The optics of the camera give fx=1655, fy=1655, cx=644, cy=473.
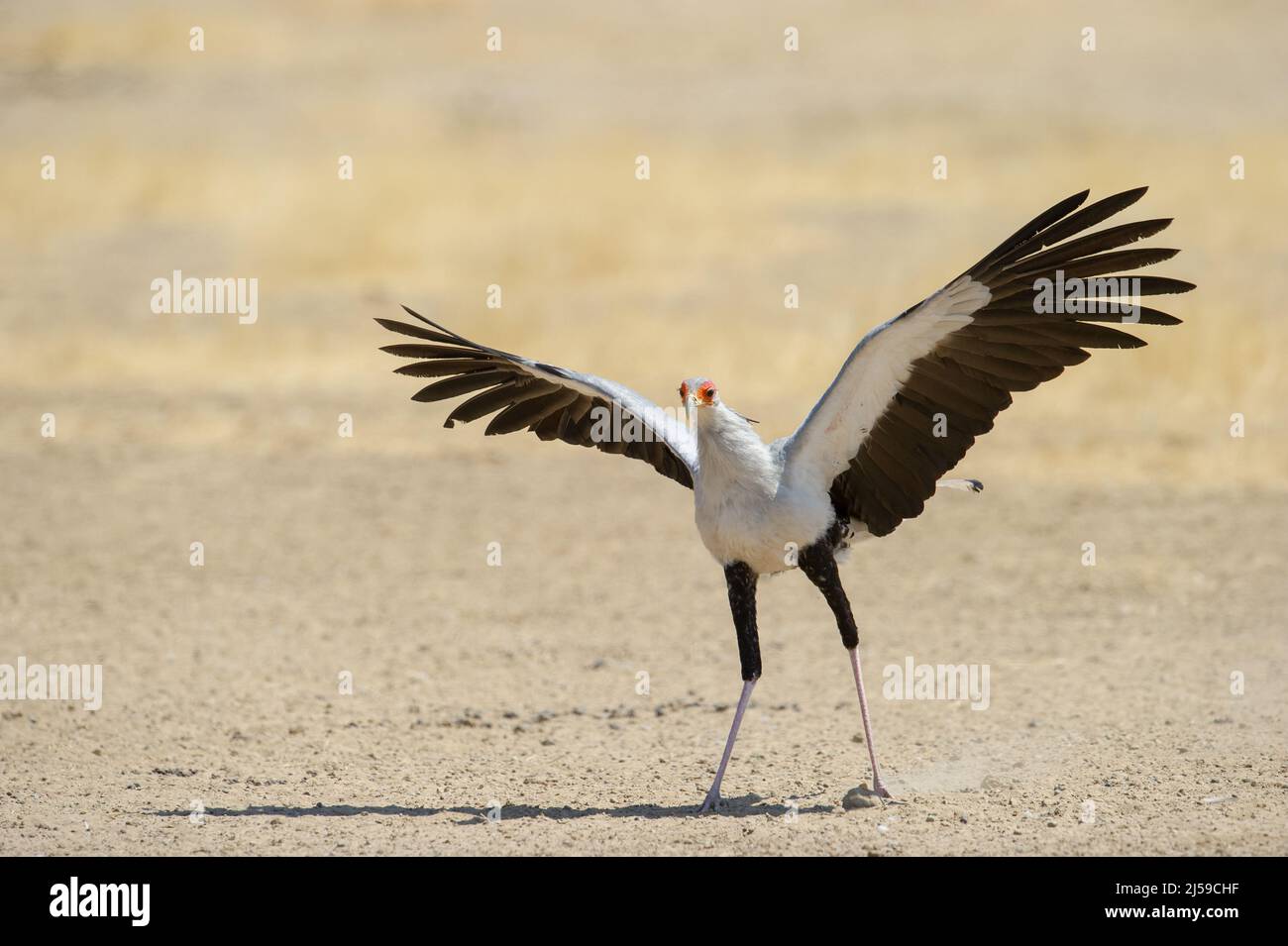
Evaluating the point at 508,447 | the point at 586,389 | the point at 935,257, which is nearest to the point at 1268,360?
the point at 935,257

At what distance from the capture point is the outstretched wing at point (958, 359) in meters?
6.90

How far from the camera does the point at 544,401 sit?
8625mm

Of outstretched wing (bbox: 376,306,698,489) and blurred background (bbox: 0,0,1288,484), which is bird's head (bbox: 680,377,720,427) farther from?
blurred background (bbox: 0,0,1288,484)

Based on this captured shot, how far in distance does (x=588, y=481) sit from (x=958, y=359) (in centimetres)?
838

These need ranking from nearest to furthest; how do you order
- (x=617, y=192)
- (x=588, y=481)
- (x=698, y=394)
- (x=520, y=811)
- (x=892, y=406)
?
(x=698, y=394)
(x=892, y=406)
(x=520, y=811)
(x=588, y=481)
(x=617, y=192)

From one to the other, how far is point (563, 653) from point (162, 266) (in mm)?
16881

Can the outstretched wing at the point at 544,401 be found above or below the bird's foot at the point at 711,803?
above

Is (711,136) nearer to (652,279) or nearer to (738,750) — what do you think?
(652,279)

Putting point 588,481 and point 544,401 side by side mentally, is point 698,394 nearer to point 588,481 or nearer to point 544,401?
point 544,401

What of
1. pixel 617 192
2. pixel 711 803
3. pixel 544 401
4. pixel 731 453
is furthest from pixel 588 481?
pixel 617 192

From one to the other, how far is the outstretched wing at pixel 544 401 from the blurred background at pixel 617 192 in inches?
314

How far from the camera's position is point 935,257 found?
23.9 metres

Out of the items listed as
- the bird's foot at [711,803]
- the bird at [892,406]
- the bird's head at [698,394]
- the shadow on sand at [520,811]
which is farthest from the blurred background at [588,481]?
the bird's head at [698,394]

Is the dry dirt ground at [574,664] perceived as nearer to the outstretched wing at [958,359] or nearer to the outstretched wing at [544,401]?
the outstretched wing at [958,359]
